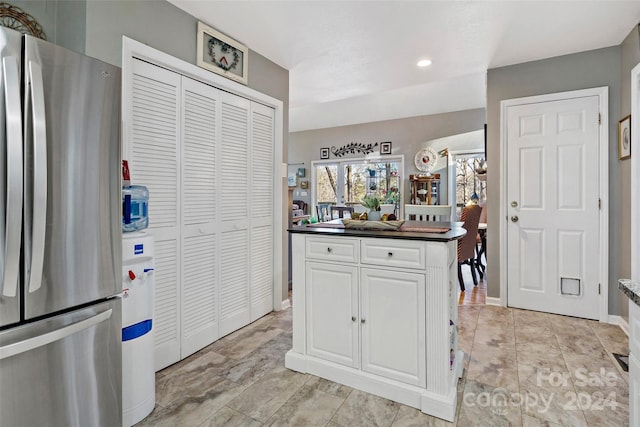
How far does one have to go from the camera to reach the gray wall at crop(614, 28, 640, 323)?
2.66 m

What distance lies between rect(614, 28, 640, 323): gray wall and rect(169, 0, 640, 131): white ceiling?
5.3 inches

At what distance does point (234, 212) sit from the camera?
9.08 ft

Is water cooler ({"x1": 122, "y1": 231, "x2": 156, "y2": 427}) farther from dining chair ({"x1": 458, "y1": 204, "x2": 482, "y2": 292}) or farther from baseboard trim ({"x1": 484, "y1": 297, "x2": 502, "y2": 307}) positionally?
dining chair ({"x1": 458, "y1": 204, "x2": 482, "y2": 292})

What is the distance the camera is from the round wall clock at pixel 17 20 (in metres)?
1.71

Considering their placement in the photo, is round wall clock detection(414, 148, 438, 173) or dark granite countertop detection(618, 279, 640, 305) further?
round wall clock detection(414, 148, 438, 173)

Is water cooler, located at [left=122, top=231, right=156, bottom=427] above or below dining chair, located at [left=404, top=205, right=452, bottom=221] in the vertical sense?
below

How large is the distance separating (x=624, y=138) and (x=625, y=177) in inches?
12.9

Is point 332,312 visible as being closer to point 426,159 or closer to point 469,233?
point 469,233

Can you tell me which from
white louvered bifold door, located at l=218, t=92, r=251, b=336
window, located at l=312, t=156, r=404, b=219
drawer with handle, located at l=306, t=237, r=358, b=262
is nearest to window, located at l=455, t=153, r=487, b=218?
window, located at l=312, t=156, r=404, b=219

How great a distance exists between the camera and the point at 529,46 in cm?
289

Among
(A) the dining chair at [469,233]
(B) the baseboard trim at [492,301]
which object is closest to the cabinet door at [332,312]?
(B) the baseboard trim at [492,301]

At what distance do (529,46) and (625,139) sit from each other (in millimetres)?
1111

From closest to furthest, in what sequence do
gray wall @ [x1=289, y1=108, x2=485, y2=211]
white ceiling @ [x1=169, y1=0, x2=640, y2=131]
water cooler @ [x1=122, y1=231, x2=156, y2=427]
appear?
water cooler @ [x1=122, y1=231, x2=156, y2=427]
white ceiling @ [x1=169, y1=0, x2=640, y2=131]
gray wall @ [x1=289, y1=108, x2=485, y2=211]

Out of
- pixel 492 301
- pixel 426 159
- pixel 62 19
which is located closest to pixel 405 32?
pixel 62 19
